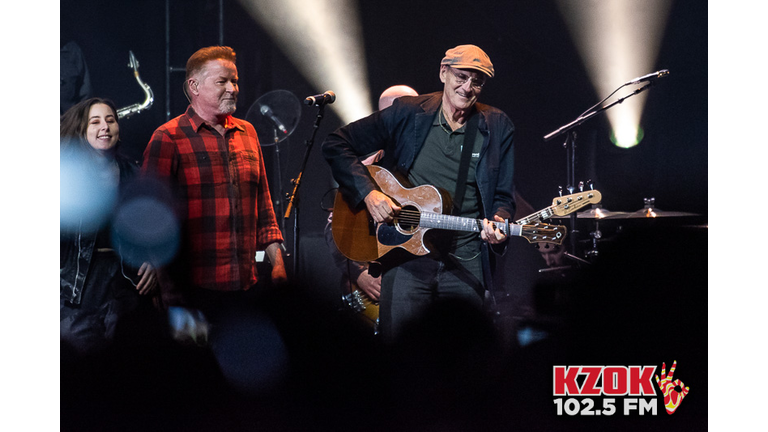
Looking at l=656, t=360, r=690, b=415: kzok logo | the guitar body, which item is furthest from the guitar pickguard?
l=656, t=360, r=690, b=415: kzok logo

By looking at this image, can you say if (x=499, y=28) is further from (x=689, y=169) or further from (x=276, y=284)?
(x=276, y=284)

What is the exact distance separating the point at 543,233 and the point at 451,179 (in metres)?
0.60

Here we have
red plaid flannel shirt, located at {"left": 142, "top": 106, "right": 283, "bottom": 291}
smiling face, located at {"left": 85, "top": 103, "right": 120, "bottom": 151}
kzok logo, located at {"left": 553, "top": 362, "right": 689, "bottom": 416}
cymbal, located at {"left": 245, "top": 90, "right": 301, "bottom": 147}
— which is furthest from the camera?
kzok logo, located at {"left": 553, "top": 362, "right": 689, "bottom": 416}

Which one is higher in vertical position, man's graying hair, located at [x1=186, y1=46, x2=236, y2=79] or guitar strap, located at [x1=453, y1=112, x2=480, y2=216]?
man's graying hair, located at [x1=186, y1=46, x2=236, y2=79]

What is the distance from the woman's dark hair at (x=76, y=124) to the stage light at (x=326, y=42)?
3.66 ft

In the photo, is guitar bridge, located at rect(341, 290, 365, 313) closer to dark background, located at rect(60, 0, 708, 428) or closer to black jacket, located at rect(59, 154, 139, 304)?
dark background, located at rect(60, 0, 708, 428)

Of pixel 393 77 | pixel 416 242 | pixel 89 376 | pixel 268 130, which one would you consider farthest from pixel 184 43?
pixel 89 376

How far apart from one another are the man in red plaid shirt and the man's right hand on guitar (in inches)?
23.7

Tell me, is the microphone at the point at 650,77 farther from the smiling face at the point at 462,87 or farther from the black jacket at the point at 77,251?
the black jacket at the point at 77,251

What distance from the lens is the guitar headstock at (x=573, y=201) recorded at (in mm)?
3408

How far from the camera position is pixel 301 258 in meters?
3.75

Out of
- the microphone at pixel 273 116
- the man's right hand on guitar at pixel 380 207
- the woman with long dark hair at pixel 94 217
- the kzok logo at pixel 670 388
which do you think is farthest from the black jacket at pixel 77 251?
the kzok logo at pixel 670 388

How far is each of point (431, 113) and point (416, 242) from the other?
761 mm

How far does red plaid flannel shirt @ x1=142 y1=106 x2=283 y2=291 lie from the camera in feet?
11.5
